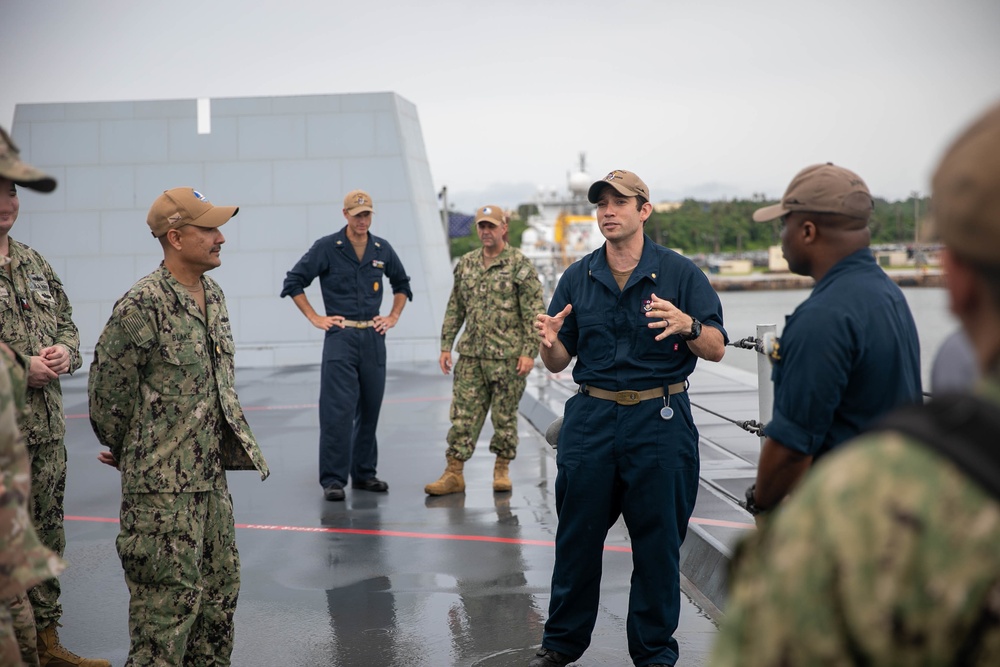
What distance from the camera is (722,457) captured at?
23.8 ft

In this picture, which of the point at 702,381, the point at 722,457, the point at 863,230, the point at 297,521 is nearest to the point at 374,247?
the point at 297,521

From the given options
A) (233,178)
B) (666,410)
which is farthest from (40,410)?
(233,178)

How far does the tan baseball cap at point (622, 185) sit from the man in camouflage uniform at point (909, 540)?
109 inches

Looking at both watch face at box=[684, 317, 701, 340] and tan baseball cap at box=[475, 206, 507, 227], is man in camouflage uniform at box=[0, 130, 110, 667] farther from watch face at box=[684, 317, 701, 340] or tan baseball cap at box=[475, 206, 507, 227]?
tan baseball cap at box=[475, 206, 507, 227]

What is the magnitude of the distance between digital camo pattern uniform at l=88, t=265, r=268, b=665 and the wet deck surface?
2.33ft

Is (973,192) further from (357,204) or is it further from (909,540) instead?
(357,204)

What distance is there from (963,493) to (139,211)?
51.2ft

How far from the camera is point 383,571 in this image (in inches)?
207

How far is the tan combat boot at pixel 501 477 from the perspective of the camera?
6.98 meters

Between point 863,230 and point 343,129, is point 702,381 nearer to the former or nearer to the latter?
point 343,129

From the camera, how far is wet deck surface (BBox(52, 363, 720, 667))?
422 cm

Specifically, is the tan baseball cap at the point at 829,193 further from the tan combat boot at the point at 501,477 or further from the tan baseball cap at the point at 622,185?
the tan combat boot at the point at 501,477

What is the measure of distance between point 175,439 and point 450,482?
3.65 metres

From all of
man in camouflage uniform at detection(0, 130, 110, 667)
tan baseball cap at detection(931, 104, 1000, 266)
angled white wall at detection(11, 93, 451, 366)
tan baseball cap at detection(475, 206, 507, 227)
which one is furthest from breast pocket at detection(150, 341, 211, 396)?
angled white wall at detection(11, 93, 451, 366)
